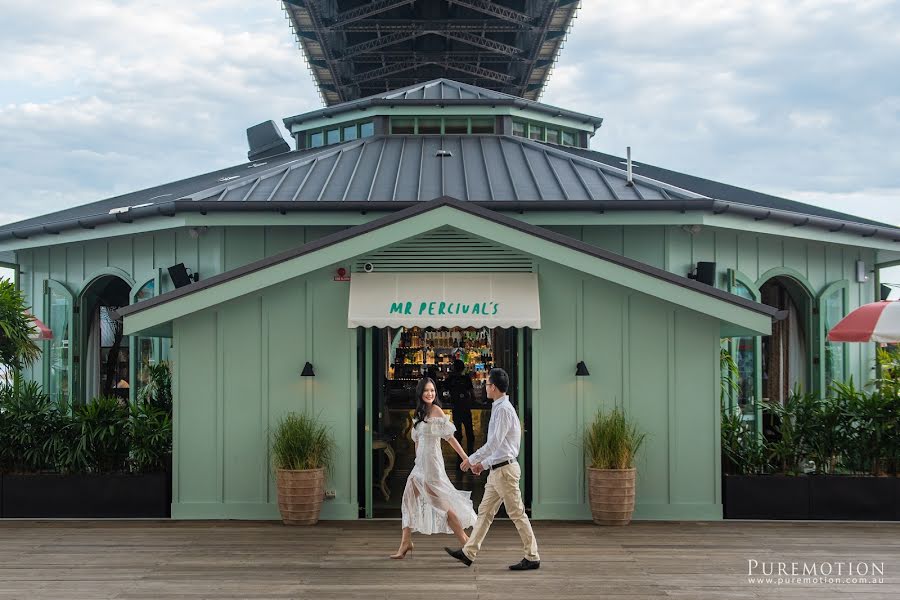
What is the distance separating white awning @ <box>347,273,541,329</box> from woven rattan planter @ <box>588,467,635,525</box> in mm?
1929

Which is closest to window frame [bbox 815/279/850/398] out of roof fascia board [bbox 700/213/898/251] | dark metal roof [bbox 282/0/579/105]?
roof fascia board [bbox 700/213/898/251]

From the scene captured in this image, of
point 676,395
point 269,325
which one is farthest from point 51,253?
point 676,395

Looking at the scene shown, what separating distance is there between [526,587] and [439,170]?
8.45 meters

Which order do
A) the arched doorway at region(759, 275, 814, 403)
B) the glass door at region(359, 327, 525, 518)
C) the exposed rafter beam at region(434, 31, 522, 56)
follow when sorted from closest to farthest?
the glass door at region(359, 327, 525, 518), the arched doorway at region(759, 275, 814, 403), the exposed rafter beam at region(434, 31, 522, 56)

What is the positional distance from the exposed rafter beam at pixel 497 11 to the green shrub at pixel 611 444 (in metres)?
29.2

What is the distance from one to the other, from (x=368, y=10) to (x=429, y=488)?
103 feet

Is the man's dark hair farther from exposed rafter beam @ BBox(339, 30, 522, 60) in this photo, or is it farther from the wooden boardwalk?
exposed rafter beam @ BBox(339, 30, 522, 60)

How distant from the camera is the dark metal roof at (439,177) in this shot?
12.8 metres

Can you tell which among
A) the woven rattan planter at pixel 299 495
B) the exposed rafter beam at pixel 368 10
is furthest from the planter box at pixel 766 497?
the exposed rafter beam at pixel 368 10

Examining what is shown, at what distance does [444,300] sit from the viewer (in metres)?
10.2

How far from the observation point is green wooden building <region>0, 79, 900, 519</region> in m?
10.1

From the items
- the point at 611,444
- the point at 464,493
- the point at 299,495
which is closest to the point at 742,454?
the point at 611,444

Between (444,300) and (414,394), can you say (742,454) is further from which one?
(414,394)

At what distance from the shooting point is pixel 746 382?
1405cm
